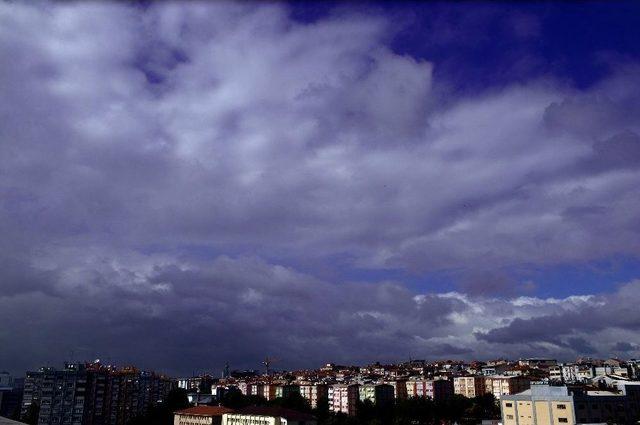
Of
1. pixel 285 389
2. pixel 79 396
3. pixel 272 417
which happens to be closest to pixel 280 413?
pixel 272 417

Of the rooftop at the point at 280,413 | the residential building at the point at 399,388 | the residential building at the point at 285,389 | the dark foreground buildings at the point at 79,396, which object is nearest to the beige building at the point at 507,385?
the residential building at the point at 399,388

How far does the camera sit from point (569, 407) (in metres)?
65.0

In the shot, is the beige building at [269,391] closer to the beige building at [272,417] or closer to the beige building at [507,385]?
the beige building at [272,417]

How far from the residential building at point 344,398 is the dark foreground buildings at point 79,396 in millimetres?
41624

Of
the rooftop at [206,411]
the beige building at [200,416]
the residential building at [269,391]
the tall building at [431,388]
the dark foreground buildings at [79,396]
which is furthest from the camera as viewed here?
the residential building at [269,391]

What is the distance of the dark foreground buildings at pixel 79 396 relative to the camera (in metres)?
104

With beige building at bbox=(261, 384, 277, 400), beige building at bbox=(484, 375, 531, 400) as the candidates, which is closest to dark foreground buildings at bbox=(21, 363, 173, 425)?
beige building at bbox=(261, 384, 277, 400)

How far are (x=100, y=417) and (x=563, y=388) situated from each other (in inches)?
3349

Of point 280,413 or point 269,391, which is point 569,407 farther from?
point 269,391

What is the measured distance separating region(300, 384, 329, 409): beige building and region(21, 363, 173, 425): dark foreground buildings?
3608 centimetres

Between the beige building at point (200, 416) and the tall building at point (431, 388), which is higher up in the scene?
the tall building at point (431, 388)

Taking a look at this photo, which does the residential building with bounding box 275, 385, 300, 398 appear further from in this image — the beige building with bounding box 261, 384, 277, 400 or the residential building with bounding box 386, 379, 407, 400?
the residential building with bounding box 386, 379, 407, 400

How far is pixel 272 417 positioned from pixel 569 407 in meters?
41.9

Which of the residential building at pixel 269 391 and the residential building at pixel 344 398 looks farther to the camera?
the residential building at pixel 269 391
